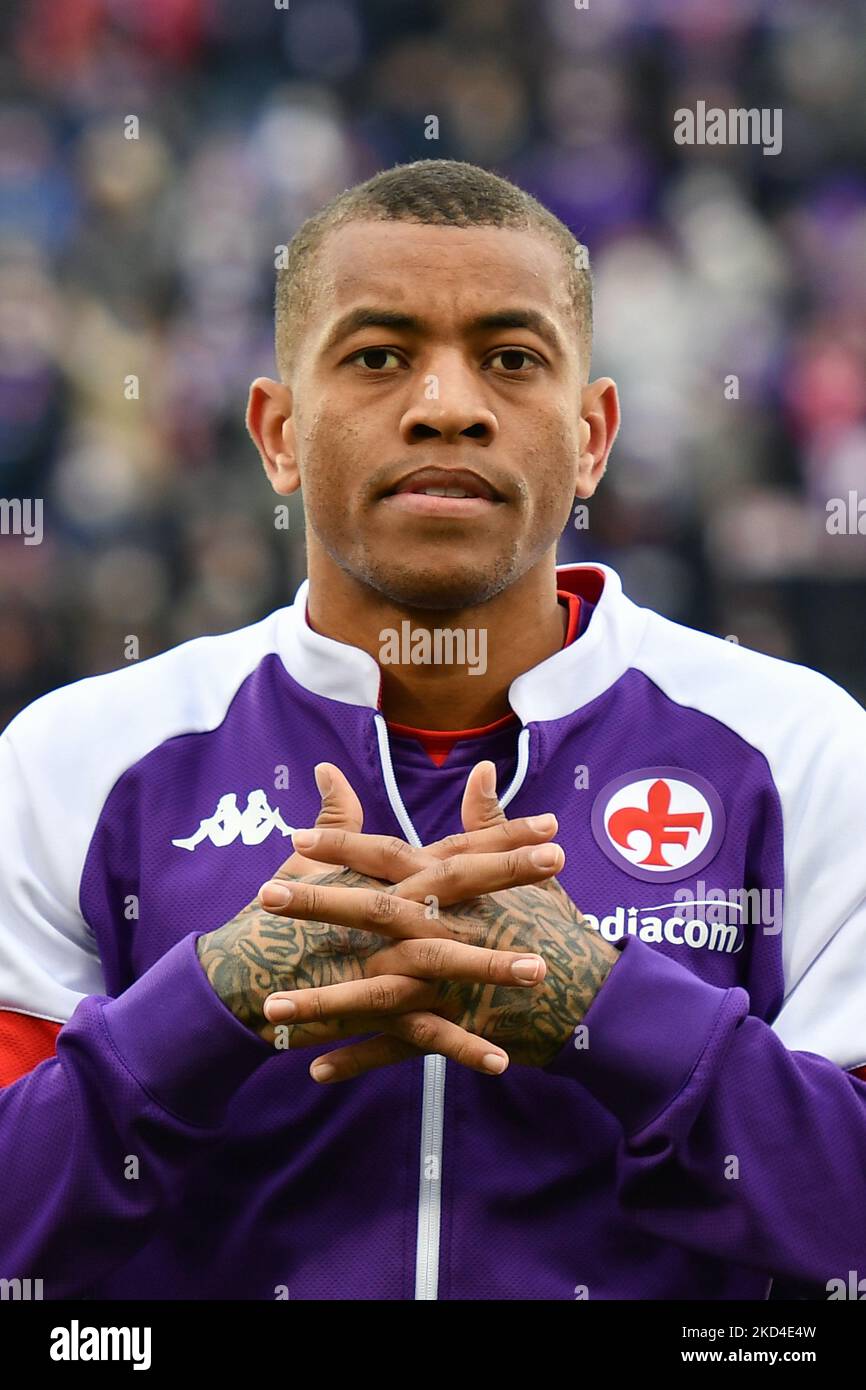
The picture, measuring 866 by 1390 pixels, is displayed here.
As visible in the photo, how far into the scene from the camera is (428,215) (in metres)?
2.20

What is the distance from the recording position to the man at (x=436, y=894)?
185 centimetres

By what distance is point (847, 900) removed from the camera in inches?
79.5

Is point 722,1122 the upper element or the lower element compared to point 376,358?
lower

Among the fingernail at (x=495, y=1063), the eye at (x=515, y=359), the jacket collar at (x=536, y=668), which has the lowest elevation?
the fingernail at (x=495, y=1063)

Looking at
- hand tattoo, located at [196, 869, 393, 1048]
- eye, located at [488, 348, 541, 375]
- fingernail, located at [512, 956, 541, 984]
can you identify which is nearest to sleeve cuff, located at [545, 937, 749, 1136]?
fingernail, located at [512, 956, 541, 984]

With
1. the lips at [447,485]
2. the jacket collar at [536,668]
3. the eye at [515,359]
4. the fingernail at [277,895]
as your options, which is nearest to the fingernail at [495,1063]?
the fingernail at [277,895]

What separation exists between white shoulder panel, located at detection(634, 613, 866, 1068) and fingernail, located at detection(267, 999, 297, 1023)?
540mm

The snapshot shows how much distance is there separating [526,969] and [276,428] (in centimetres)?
91

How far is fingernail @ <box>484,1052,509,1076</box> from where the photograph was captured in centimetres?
177

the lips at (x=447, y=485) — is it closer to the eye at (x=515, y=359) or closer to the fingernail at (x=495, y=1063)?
the eye at (x=515, y=359)

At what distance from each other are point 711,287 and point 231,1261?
4963 mm

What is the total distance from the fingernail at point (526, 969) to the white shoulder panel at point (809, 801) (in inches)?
14.3

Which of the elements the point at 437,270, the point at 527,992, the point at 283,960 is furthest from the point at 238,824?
the point at 437,270

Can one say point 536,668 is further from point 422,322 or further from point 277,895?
point 277,895
